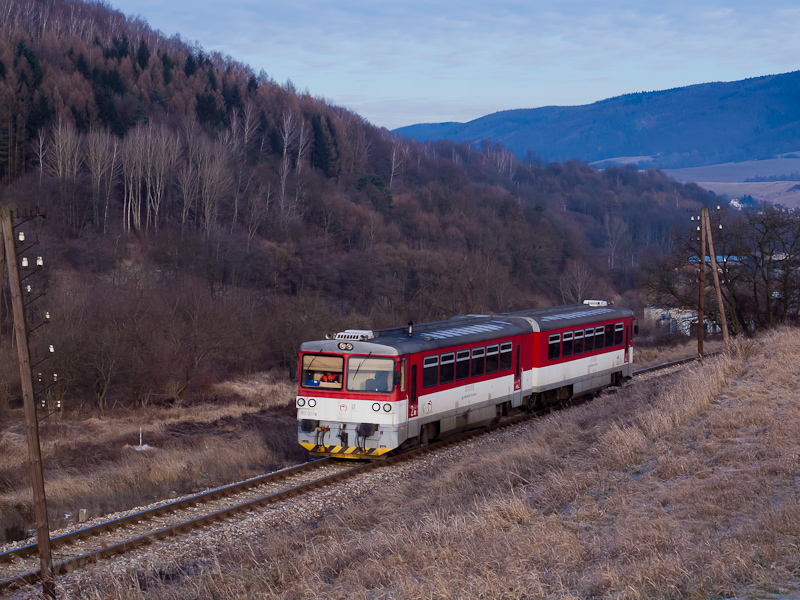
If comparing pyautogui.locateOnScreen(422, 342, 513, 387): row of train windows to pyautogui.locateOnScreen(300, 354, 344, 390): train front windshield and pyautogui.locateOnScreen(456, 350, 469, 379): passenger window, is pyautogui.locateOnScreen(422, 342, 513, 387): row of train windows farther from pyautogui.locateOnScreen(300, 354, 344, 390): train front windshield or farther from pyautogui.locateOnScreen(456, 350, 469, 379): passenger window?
pyautogui.locateOnScreen(300, 354, 344, 390): train front windshield

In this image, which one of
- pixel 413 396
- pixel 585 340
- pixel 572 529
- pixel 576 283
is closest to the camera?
pixel 572 529

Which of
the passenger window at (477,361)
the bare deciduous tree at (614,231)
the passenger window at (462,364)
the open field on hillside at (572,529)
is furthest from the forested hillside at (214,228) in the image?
the open field on hillside at (572,529)

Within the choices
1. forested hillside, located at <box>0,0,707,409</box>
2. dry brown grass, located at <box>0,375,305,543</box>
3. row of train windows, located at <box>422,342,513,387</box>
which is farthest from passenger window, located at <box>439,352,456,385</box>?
forested hillside, located at <box>0,0,707,409</box>

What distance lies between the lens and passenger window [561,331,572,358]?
23.8 metres

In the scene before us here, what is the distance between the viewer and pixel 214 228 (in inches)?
2729

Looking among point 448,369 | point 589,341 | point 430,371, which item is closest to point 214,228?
point 589,341

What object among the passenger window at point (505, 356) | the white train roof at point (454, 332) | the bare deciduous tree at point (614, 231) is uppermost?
the bare deciduous tree at point (614, 231)

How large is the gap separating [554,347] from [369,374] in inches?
317

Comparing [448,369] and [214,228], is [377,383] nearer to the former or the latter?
[448,369]

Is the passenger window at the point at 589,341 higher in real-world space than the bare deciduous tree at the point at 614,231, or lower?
lower

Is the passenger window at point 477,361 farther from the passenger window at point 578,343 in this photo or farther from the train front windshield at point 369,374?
the passenger window at point 578,343

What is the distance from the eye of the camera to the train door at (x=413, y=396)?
17453 mm

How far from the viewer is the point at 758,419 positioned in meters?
14.3

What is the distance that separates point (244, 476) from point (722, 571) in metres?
11.9
